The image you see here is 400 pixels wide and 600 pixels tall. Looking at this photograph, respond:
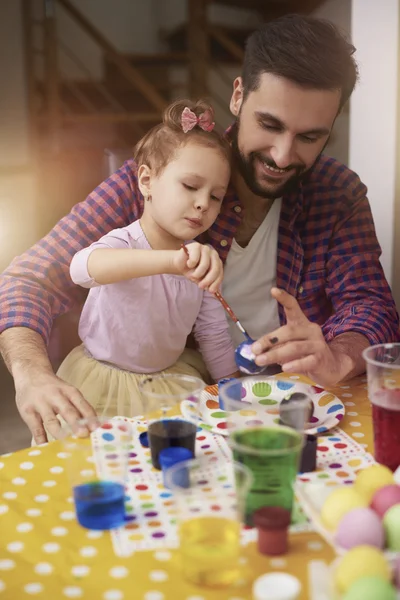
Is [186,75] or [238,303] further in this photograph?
[186,75]

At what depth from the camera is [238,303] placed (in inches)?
73.7

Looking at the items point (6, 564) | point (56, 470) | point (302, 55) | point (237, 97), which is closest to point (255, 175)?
point (237, 97)

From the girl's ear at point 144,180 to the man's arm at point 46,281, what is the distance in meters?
0.10

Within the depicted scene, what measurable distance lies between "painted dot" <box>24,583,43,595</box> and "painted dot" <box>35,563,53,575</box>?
21mm

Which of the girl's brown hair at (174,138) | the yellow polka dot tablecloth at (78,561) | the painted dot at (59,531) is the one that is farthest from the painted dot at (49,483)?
the girl's brown hair at (174,138)

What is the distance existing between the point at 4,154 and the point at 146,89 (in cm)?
46

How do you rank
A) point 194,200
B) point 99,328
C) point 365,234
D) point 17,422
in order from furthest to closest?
point 17,422 → point 365,234 → point 99,328 → point 194,200

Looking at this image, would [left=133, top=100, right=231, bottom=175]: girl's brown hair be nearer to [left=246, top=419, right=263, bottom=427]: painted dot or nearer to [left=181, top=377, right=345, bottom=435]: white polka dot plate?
[left=181, top=377, right=345, bottom=435]: white polka dot plate

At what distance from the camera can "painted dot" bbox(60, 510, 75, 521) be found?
0.85 m

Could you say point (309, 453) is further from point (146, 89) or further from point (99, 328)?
point (146, 89)

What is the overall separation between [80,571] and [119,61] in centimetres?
156

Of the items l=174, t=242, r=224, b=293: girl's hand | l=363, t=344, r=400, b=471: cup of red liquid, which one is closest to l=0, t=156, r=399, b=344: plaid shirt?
l=174, t=242, r=224, b=293: girl's hand

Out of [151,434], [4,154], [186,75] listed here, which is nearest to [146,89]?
[186,75]

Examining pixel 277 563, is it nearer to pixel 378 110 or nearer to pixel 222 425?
pixel 222 425
